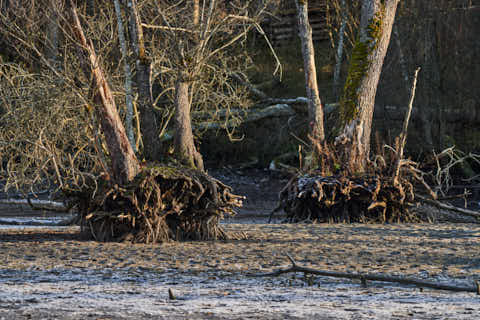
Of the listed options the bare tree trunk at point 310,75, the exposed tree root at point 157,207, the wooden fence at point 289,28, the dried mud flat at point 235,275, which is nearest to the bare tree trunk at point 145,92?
the exposed tree root at point 157,207

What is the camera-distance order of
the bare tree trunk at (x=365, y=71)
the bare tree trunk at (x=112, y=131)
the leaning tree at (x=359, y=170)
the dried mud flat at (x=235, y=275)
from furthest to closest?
the bare tree trunk at (x=365, y=71) < the leaning tree at (x=359, y=170) < the bare tree trunk at (x=112, y=131) < the dried mud flat at (x=235, y=275)

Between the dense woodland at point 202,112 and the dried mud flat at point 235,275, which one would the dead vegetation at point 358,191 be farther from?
the dried mud flat at point 235,275

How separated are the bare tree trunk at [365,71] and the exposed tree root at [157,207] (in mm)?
4232

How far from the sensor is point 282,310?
17.8 ft

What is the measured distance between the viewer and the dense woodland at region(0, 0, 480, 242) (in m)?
A: 9.52

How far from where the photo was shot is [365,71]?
43.9ft

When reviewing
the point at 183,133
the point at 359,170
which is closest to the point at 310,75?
the point at 359,170

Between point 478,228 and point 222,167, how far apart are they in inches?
446

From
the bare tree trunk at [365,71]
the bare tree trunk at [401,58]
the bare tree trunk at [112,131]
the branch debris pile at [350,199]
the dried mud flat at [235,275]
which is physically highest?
the bare tree trunk at [401,58]

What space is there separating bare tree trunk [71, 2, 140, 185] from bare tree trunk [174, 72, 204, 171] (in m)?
0.99

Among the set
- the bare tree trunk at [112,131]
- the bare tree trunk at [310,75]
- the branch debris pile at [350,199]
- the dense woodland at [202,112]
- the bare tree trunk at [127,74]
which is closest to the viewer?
the bare tree trunk at [112,131]

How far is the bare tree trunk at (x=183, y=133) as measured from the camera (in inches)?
408

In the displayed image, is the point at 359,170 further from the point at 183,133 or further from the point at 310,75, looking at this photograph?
the point at 183,133

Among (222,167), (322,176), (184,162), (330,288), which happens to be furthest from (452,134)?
(330,288)
